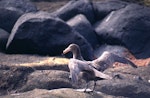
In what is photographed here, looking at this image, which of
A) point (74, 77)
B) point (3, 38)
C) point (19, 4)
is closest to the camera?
point (74, 77)

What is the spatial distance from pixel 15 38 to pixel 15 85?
3.57 m

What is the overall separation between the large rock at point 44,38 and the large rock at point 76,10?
2.11 meters

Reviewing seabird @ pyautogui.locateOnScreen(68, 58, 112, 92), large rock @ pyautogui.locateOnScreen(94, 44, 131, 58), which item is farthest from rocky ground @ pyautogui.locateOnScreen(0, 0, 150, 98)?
large rock @ pyautogui.locateOnScreen(94, 44, 131, 58)

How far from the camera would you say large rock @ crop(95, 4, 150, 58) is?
14.0 metres

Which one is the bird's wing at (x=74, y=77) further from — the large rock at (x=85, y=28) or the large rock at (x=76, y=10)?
the large rock at (x=76, y=10)

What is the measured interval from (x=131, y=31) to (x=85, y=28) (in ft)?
4.59

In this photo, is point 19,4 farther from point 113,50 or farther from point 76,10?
point 113,50

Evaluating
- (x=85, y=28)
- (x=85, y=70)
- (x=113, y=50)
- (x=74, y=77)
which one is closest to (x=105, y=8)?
(x=85, y=28)

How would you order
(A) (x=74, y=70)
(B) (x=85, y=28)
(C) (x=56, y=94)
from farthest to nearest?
(B) (x=85, y=28), (C) (x=56, y=94), (A) (x=74, y=70)

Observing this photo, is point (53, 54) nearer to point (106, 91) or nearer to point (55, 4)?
point (106, 91)

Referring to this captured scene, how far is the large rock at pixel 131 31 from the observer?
1398 centimetres

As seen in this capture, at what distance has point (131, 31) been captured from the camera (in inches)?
556

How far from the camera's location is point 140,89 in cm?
927

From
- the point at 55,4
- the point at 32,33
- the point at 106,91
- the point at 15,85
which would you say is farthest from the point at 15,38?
the point at 55,4
